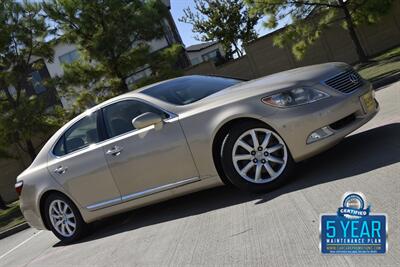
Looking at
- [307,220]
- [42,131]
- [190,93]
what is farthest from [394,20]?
[307,220]

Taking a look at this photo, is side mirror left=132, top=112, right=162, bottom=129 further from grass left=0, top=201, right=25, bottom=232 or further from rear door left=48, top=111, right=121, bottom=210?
grass left=0, top=201, right=25, bottom=232

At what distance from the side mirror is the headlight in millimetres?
1234

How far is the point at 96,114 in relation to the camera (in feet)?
22.0

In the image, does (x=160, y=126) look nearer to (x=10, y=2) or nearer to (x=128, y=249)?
(x=128, y=249)

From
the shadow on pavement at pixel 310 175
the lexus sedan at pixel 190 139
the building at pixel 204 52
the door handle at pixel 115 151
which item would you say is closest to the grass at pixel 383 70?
the shadow on pavement at pixel 310 175

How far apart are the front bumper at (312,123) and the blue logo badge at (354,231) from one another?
1312mm

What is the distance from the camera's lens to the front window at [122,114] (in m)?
6.27

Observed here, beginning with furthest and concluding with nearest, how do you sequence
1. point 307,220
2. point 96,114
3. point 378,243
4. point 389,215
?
point 96,114 → point 307,220 → point 389,215 → point 378,243

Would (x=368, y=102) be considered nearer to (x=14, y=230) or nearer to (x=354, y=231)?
(x=354, y=231)

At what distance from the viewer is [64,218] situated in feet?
23.3

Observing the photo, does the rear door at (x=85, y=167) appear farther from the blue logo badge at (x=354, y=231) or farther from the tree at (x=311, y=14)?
the tree at (x=311, y=14)

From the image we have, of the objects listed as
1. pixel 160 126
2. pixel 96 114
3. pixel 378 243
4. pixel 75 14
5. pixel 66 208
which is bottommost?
pixel 378 243

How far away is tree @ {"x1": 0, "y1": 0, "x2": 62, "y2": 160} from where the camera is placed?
20.2 meters

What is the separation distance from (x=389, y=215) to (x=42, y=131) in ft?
59.5
